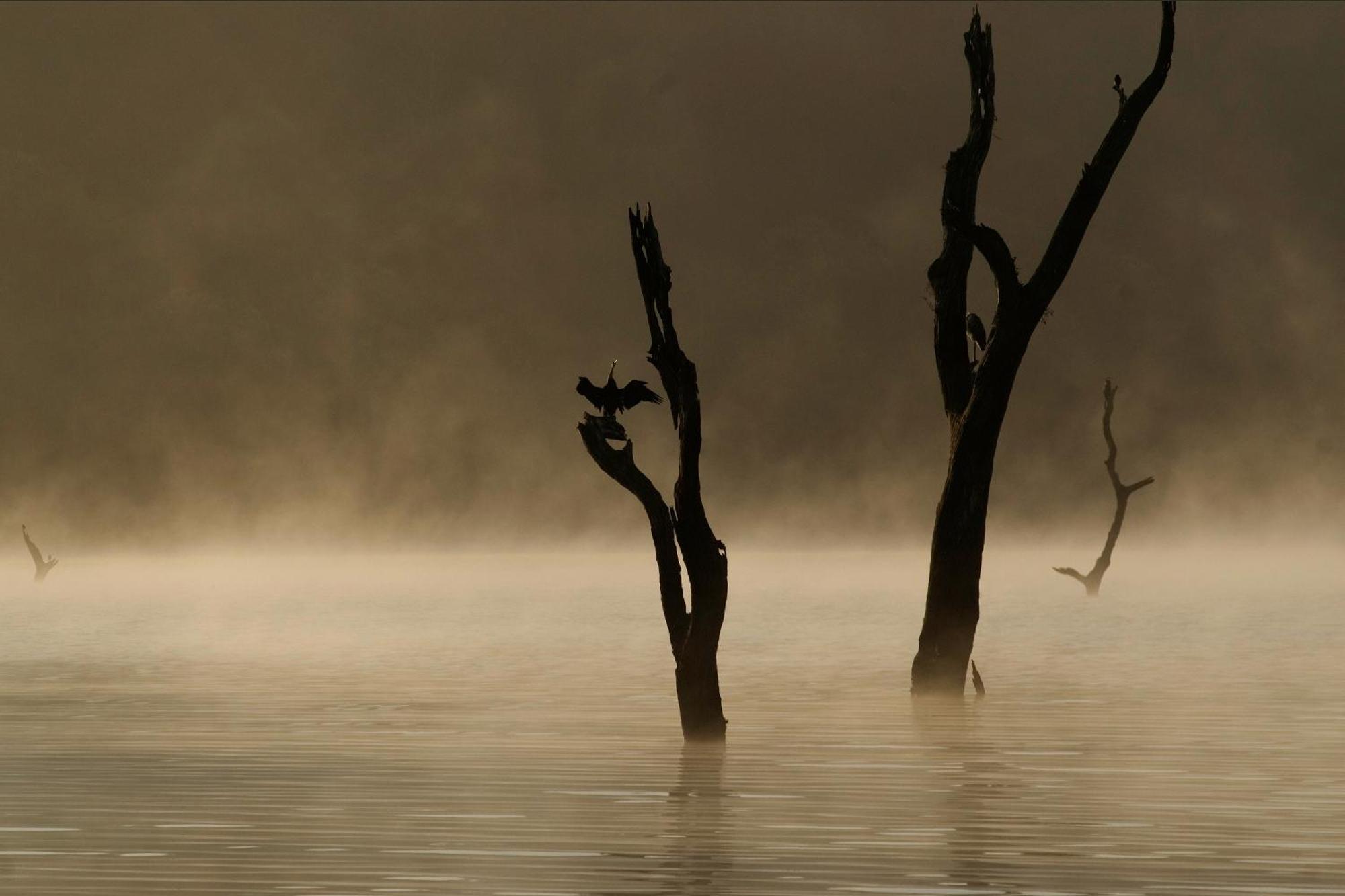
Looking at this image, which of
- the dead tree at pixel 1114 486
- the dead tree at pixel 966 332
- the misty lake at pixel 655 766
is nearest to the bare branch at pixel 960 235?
the dead tree at pixel 966 332

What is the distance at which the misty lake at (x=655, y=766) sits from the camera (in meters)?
9.65

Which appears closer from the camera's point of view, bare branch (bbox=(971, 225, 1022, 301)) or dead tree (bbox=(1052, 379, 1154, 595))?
bare branch (bbox=(971, 225, 1022, 301))

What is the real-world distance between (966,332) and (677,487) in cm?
448

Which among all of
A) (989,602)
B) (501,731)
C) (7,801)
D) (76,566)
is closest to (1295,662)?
(501,731)

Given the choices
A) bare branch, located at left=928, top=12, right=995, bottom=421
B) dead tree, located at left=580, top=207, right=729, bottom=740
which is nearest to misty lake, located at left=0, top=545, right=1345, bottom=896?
dead tree, located at left=580, top=207, right=729, bottom=740

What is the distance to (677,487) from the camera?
14344mm

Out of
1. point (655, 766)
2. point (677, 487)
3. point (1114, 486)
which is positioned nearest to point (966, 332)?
point (677, 487)

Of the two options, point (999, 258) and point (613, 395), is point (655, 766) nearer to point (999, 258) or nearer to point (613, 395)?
point (613, 395)

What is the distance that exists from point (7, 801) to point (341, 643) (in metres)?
15.8

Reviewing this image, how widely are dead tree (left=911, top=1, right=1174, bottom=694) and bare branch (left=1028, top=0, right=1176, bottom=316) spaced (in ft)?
0.03

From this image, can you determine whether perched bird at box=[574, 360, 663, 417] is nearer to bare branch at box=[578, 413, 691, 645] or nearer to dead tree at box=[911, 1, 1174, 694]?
bare branch at box=[578, 413, 691, 645]

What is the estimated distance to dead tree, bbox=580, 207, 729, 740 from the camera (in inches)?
559

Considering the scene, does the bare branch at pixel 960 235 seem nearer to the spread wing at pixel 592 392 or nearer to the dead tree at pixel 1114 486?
the spread wing at pixel 592 392

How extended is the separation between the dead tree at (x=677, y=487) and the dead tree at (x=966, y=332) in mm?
3471
